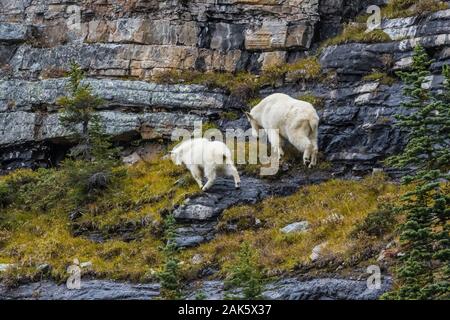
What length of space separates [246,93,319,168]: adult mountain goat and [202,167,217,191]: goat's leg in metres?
2.07

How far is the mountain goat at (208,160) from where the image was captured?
20938mm

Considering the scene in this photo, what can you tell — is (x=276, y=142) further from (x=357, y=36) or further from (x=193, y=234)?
(x=357, y=36)

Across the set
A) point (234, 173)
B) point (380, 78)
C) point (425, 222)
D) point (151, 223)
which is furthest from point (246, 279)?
point (380, 78)

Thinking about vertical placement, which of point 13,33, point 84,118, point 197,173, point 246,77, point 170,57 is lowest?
point 197,173

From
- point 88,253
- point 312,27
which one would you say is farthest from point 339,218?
point 312,27

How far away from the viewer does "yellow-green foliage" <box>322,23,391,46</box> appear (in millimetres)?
25188

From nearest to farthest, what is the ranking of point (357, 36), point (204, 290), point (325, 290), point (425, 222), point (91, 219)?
1. point (425, 222)
2. point (325, 290)
3. point (204, 290)
4. point (91, 219)
5. point (357, 36)

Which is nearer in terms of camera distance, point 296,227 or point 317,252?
point 317,252

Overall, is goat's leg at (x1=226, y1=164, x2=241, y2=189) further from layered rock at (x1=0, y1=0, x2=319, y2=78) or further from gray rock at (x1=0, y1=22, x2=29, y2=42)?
gray rock at (x1=0, y1=22, x2=29, y2=42)

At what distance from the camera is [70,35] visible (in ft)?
99.5

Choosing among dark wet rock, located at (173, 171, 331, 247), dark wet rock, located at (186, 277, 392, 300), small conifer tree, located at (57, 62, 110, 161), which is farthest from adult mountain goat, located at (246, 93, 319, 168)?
dark wet rock, located at (186, 277, 392, 300)

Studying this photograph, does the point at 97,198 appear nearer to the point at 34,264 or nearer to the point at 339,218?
the point at 34,264

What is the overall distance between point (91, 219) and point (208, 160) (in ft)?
13.0

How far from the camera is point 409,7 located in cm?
2622
